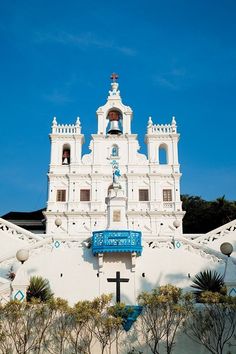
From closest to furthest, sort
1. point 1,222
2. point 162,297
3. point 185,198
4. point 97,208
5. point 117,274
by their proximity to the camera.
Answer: point 162,297 < point 117,274 < point 1,222 < point 97,208 < point 185,198

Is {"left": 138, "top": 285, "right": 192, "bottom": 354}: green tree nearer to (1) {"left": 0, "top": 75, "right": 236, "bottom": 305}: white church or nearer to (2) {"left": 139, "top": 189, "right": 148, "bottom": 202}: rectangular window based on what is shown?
(1) {"left": 0, "top": 75, "right": 236, "bottom": 305}: white church

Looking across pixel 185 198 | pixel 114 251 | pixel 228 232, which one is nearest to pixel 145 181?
pixel 185 198

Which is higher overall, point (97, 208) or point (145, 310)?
point (97, 208)

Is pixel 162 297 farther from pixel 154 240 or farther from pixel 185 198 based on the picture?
pixel 185 198

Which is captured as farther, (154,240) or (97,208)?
(97,208)

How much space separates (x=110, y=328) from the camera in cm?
1434

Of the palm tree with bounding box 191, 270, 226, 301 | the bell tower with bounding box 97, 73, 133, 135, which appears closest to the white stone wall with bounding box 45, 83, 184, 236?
the bell tower with bounding box 97, 73, 133, 135

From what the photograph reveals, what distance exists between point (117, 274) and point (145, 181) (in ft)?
72.5

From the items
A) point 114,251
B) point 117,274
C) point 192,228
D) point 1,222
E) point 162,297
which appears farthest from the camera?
point 192,228

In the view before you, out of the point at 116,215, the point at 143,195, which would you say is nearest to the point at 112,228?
the point at 116,215

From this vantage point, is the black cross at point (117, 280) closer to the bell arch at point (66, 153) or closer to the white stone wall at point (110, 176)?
the white stone wall at point (110, 176)

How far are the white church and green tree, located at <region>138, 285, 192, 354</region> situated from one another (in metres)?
2.24

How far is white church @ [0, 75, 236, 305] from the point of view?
19.6m

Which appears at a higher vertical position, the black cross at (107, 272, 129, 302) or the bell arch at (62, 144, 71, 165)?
the bell arch at (62, 144, 71, 165)
